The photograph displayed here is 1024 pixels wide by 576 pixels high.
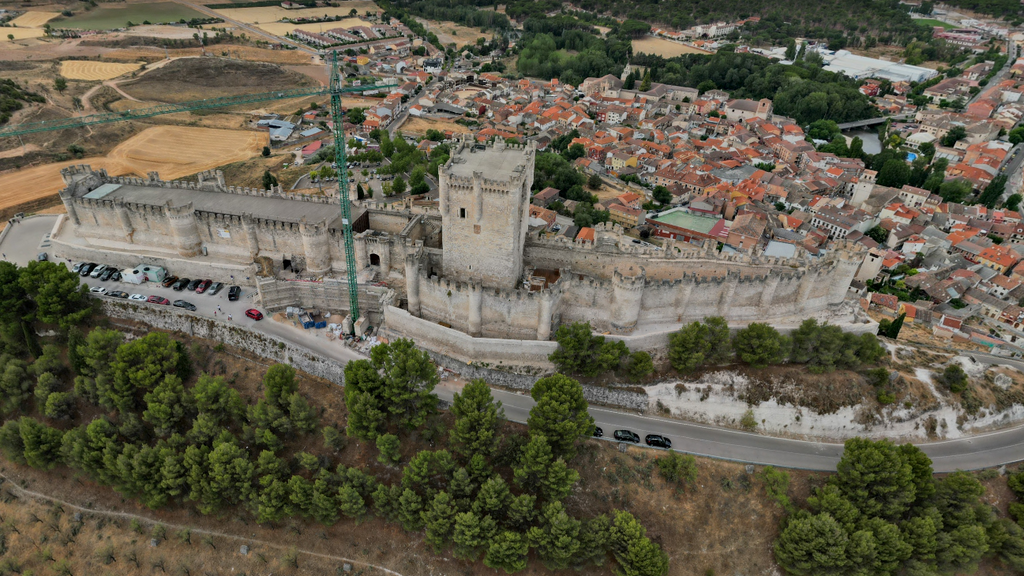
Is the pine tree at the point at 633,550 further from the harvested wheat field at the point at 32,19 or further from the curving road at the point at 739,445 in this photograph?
the harvested wheat field at the point at 32,19

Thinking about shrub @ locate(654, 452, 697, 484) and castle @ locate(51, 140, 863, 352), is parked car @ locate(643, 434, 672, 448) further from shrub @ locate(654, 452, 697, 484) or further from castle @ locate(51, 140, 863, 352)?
castle @ locate(51, 140, 863, 352)

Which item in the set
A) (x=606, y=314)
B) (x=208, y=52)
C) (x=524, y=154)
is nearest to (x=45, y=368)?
(x=524, y=154)

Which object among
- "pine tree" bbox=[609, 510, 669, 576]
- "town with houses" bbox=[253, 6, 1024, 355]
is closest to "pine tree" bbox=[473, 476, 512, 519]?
"pine tree" bbox=[609, 510, 669, 576]

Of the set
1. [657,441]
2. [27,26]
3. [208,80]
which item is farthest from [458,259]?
[27,26]

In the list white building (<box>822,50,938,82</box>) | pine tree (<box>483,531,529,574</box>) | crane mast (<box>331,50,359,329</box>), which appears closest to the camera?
pine tree (<box>483,531,529,574</box>)

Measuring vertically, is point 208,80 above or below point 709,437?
above

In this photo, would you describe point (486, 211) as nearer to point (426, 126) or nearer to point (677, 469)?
point (677, 469)
